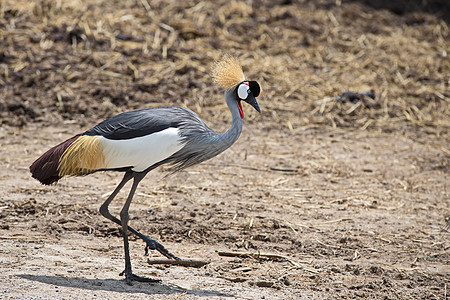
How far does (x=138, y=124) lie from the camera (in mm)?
5070

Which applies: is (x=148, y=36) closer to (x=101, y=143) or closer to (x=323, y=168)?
(x=323, y=168)

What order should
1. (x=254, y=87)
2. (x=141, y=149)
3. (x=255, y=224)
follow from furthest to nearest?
(x=255, y=224) → (x=254, y=87) → (x=141, y=149)

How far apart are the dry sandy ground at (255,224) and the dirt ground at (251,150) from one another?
0.02 m

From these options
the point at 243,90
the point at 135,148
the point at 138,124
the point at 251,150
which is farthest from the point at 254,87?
the point at 251,150

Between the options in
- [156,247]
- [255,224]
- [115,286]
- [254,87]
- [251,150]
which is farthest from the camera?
[251,150]

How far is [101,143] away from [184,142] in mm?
671

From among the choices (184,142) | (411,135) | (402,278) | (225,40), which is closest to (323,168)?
(411,135)

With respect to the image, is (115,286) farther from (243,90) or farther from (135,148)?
(243,90)

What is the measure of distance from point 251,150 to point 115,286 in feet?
12.6

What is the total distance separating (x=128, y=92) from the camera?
367 inches

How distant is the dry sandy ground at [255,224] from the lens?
506cm

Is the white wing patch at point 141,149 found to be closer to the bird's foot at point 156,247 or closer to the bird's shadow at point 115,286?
the bird's foot at point 156,247

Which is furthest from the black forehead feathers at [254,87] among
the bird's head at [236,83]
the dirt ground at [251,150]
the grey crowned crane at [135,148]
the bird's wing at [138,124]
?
the dirt ground at [251,150]

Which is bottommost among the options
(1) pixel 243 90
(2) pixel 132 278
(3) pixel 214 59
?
(2) pixel 132 278
